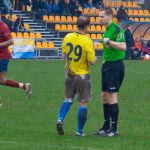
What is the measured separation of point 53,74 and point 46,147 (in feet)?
52.8

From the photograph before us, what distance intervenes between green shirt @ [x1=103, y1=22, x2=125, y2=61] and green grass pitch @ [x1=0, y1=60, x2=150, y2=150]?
1.24m

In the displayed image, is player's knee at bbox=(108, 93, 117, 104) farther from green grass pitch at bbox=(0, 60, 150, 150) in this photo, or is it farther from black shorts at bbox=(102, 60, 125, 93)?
green grass pitch at bbox=(0, 60, 150, 150)

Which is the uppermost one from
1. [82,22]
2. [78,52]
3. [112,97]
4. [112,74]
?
[82,22]

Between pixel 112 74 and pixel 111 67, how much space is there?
110 millimetres

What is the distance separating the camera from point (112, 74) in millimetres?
12305

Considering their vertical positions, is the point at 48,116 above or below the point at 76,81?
below

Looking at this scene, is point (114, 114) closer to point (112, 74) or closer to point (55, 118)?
point (112, 74)

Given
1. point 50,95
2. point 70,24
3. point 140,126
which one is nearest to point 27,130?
point 140,126

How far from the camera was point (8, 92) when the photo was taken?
781 inches

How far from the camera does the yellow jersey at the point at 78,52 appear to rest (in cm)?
1202

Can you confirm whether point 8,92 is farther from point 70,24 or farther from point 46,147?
point 70,24

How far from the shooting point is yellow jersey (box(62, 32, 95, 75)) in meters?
12.0

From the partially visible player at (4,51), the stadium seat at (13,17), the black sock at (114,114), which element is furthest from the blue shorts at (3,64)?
the stadium seat at (13,17)

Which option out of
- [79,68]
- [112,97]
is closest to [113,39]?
[79,68]
